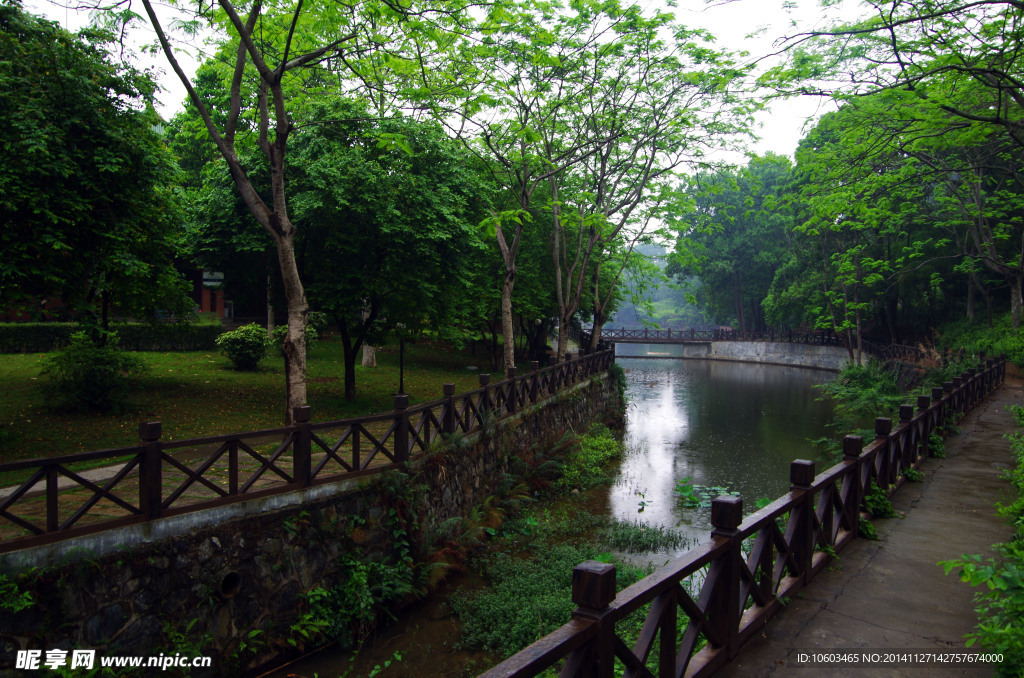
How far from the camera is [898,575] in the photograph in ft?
18.7

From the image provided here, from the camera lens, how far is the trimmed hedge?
20.0 metres

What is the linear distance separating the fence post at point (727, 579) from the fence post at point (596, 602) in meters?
1.31

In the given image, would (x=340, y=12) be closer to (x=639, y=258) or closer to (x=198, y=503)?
(x=198, y=503)

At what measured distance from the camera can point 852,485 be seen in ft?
21.8

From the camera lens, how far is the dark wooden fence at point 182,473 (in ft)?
19.7

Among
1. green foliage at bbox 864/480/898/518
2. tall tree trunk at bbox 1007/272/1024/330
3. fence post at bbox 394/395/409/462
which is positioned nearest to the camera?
green foliage at bbox 864/480/898/518

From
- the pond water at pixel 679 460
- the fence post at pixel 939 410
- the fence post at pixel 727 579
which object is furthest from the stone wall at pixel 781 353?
the fence post at pixel 727 579

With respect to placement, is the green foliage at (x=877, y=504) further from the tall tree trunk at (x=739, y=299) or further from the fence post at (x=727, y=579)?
the tall tree trunk at (x=739, y=299)

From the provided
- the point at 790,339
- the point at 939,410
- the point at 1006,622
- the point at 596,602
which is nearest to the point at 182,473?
the point at 596,602

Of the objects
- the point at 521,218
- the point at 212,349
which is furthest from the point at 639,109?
the point at 212,349

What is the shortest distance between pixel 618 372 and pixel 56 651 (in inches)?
901

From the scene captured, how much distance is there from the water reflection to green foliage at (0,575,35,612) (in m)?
10.2

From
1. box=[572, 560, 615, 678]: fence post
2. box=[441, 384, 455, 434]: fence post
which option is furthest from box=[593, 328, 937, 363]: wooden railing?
box=[572, 560, 615, 678]: fence post

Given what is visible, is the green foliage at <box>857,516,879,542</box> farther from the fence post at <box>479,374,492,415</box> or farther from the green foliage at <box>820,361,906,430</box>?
the green foliage at <box>820,361,906,430</box>
